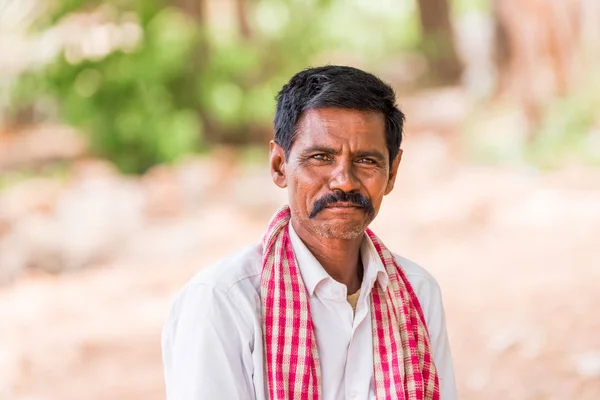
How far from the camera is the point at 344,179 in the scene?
1.87 metres

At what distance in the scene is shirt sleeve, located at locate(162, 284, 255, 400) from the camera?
172cm

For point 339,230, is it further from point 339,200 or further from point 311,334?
point 311,334

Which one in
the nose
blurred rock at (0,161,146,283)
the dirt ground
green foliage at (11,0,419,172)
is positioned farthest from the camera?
green foliage at (11,0,419,172)

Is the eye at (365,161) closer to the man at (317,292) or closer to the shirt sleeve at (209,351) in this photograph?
the man at (317,292)

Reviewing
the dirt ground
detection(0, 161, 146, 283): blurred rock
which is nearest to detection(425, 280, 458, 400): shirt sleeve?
the dirt ground

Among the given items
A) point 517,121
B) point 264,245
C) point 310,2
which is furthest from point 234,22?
point 264,245

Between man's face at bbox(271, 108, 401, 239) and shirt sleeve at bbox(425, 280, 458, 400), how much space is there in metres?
0.35

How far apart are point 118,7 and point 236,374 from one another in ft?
31.5

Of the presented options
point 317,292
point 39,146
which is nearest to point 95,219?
point 39,146

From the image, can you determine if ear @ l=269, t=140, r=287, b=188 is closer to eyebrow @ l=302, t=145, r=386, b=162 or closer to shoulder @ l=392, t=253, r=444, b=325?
eyebrow @ l=302, t=145, r=386, b=162

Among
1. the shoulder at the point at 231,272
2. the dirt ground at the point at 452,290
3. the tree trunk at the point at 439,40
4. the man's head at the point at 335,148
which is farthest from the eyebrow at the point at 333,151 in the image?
the tree trunk at the point at 439,40

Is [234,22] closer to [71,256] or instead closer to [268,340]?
[71,256]

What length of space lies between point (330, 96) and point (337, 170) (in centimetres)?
17

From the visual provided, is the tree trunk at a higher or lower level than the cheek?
higher
